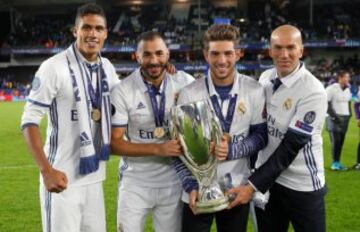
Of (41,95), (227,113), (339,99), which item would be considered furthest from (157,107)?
(339,99)

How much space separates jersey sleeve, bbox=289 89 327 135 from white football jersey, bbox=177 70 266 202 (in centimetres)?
24

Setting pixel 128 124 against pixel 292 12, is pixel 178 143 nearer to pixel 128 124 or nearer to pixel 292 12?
pixel 128 124

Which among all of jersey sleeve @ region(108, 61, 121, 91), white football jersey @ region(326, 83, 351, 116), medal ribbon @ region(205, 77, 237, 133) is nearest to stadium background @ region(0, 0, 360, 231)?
white football jersey @ region(326, 83, 351, 116)

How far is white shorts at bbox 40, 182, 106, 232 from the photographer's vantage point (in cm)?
328

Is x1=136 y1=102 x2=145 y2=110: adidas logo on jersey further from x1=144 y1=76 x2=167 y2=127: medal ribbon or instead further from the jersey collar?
the jersey collar

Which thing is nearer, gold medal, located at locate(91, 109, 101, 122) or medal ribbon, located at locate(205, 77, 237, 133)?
medal ribbon, located at locate(205, 77, 237, 133)

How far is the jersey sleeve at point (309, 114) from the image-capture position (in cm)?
307

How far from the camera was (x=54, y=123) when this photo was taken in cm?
328

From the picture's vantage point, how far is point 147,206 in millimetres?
3531

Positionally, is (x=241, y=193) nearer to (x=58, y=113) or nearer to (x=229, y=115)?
(x=229, y=115)

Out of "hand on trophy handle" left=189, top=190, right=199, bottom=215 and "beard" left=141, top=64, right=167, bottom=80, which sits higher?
"beard" left=141, top=64, right=167, bottom=80

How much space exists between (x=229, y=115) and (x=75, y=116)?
3.38 ft

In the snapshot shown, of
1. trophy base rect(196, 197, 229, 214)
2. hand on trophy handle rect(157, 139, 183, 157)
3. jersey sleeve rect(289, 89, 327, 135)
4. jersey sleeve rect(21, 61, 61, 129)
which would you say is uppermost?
jersey sleeve rect(21, 61, 61, 129)

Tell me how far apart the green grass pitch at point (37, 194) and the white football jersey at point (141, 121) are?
7.73 feet
